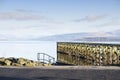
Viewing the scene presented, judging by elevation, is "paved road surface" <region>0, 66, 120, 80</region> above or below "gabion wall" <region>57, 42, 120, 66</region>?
below

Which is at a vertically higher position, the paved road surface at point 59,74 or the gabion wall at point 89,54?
the gabion wall at point 89,54

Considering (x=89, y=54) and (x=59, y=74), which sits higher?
(x=89, y=54)

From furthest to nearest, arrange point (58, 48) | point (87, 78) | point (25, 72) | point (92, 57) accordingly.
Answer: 1. point (58, 48)
2. point (92, 57)
3. point (25, 72)
4. point (87, 78)

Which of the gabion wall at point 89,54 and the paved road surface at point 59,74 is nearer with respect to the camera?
the paved road surface at point 59,74

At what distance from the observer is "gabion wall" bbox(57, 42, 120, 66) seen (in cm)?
3297

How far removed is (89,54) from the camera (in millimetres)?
40500

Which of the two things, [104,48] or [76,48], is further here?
[76,48]

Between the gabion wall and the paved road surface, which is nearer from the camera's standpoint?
the paved road surface

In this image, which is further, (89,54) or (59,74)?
(89,54)

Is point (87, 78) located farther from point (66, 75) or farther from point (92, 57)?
point (92, 57)

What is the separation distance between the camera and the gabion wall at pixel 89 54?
3297 centimetres

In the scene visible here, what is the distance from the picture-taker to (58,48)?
5703 centimetres

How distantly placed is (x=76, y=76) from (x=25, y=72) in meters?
3.21

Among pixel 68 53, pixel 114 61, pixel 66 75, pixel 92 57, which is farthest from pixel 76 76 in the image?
pixel 68 53
